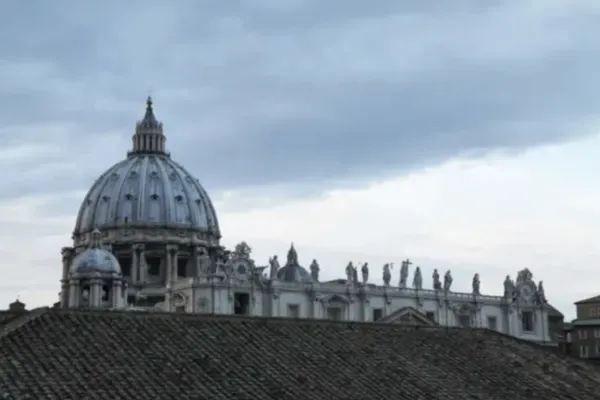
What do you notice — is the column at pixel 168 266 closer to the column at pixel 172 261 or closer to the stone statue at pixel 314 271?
the column at pixel 172 261

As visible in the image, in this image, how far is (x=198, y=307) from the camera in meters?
102

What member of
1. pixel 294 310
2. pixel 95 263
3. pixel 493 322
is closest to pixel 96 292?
pixel 95 263

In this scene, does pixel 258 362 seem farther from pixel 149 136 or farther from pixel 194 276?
pixel 149 136

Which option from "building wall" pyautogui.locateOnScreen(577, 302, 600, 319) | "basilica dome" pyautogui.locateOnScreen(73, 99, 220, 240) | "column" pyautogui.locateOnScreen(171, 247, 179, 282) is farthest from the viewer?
"basilica dome" pyautogui.locateOnScreen(73, 99, 220, 240)

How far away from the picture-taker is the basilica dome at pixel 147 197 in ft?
443

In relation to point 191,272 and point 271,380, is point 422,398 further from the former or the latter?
point 191,272

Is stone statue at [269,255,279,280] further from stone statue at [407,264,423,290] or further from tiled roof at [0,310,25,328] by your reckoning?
tiled roof at [0,310,25,328]

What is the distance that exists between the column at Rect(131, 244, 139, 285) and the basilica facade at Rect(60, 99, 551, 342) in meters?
0.11

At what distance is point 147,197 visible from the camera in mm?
137125

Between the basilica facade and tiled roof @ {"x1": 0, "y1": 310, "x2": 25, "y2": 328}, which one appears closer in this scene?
tiled roof @ {"x1": 0, "y1": 310, "x2": 25, "y2": 328}

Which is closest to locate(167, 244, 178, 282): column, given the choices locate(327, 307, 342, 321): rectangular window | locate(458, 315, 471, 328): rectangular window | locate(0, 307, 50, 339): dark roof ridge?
locate(327, 307, 342, 321): rectangular window

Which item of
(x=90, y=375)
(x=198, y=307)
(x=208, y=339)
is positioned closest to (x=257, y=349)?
(x=208, y=339)

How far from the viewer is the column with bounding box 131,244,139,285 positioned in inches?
4946

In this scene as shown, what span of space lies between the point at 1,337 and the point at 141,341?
3.38m
